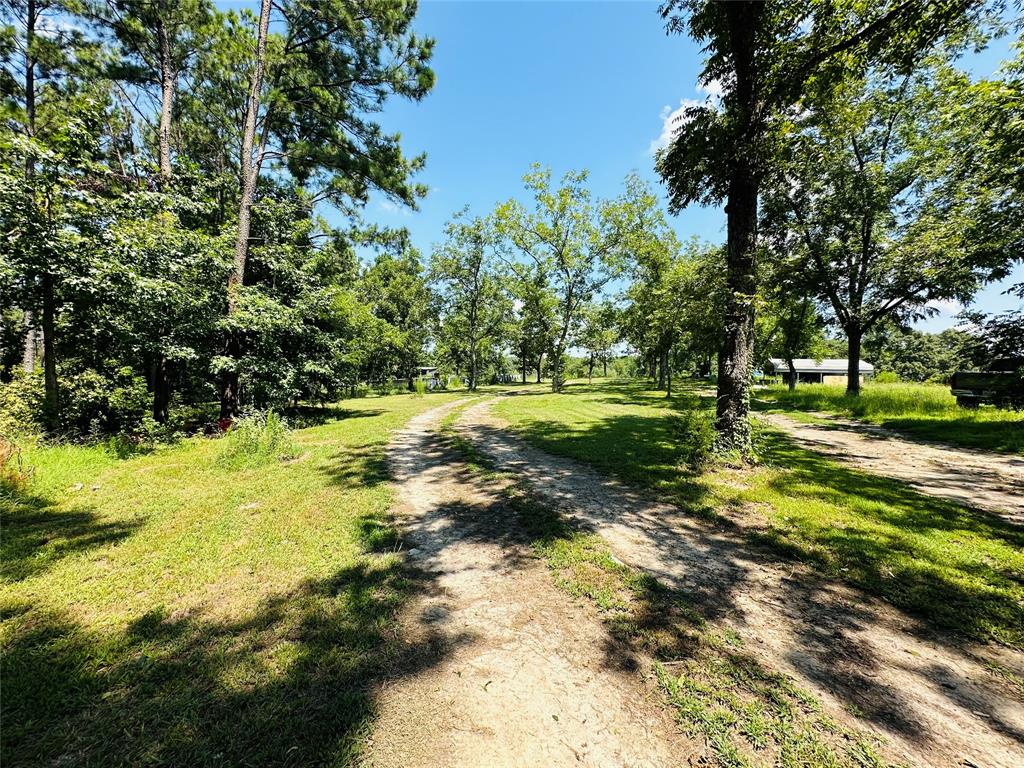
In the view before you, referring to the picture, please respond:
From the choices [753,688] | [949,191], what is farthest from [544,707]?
[949,191]

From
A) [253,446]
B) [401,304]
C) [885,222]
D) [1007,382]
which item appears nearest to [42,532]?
[253,446]

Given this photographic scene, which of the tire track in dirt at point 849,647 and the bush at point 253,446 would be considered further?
the bush at point 253,446

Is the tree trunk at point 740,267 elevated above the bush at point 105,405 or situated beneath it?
elevated above

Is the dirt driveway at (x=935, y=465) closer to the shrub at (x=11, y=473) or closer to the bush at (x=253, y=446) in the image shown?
the bush at (x=253, y=446)

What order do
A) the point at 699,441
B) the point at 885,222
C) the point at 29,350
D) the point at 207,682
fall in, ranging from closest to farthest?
1. the point at 207,682
2. the point at 699,441
3. the point at 29,350
4. the point at 885,222

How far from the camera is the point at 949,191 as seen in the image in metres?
14.5

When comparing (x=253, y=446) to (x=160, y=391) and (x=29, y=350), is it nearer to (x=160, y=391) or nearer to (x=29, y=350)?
(x=160, y=391)

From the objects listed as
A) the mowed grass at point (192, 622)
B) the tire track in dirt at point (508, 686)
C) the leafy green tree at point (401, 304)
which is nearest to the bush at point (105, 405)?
the mowed grass at point (192, 622)

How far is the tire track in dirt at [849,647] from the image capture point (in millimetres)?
2125

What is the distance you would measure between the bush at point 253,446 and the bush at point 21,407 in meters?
3.89

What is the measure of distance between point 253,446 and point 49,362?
17.2ft

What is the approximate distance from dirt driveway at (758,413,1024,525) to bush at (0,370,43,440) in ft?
57.0

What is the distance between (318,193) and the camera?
46.2 feet

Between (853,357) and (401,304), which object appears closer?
(853,357)
